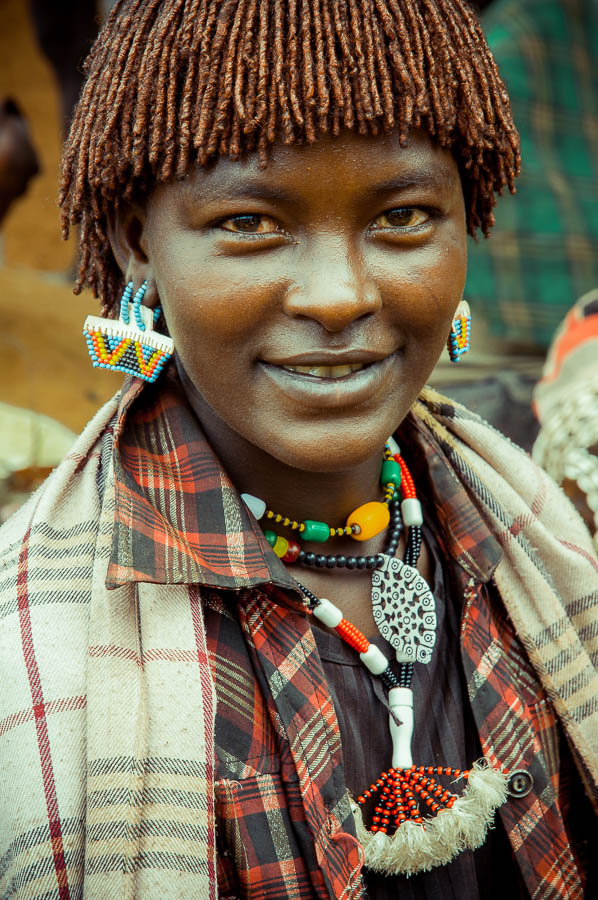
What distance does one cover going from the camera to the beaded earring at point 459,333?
148 centimetres

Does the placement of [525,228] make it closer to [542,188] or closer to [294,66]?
[542,188]

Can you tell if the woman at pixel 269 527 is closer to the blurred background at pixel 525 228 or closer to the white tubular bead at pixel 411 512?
the white tubular bead at pixel 411 512

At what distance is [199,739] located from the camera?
122 centimetres

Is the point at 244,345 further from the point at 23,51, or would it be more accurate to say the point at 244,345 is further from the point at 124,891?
the point at 23,51

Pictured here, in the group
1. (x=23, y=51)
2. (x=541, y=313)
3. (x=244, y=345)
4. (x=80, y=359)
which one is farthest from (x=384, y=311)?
(x=23, y=51)

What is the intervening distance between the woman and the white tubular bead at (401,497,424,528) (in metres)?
0.07

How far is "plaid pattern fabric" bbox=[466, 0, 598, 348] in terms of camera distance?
3.80 m

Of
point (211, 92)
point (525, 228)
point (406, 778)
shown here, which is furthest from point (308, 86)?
point (525, 228)

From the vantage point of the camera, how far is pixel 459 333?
4.90ft

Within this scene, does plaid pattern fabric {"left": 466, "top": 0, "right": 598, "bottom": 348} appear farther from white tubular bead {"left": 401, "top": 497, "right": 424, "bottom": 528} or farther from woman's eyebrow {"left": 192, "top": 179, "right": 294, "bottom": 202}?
woman's eyebrow {"left": 192, "top": 179, "right": 294, "bottom": 202}

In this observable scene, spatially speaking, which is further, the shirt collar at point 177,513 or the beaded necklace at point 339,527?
the beaded necklace at point 339,527

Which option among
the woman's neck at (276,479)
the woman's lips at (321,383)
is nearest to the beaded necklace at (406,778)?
the woman's neck at (276,479)

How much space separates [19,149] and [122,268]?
292 cm

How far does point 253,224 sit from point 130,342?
0.84 feet
